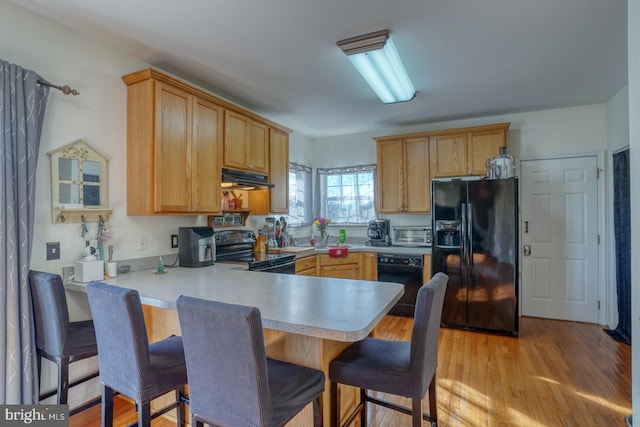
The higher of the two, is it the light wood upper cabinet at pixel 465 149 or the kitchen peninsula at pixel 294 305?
the light wood upper cabinet at pixel 465 149

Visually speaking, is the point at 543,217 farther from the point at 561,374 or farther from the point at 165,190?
the point at 165,190

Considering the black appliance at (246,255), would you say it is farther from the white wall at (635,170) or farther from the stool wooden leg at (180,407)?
the white wall at (635,170)

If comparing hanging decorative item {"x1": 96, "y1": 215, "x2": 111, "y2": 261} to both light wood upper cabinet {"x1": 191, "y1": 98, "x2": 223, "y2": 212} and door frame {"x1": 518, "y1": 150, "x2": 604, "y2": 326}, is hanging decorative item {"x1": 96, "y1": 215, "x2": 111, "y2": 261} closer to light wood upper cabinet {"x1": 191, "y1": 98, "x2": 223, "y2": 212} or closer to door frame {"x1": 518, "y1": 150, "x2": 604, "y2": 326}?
light wood upper cabinet {"x1": 191, "y1": 98, "x2": 223, "y2": 212}

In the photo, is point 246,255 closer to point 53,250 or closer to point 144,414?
point 53,250

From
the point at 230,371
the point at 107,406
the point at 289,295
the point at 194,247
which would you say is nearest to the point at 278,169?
the point at 194,247

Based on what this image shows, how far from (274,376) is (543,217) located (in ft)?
13.1

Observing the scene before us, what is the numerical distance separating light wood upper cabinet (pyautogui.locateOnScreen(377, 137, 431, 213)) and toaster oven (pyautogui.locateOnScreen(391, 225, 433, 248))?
266mm

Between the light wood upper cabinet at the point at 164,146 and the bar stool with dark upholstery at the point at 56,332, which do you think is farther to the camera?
the light wood upper cabinet at the point at 164,146

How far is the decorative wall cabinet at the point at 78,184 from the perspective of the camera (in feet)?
6.99

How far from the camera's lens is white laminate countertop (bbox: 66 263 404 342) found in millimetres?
1293

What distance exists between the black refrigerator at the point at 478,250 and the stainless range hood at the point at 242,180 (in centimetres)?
192

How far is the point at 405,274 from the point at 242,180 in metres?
2.27

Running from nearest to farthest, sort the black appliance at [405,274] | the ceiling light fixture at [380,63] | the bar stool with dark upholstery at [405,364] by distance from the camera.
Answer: the bar stool with dark upholstery at [405,364]
the ceiling light fixture at [380,63]
the black appliance at [405,274]

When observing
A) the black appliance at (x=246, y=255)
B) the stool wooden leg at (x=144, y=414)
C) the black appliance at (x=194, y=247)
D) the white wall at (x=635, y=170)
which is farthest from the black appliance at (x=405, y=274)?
the stool wooden leg at (x=144, y=414)
